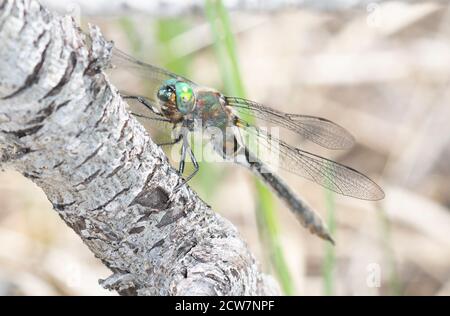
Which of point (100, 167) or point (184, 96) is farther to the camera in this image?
point (184, 96)

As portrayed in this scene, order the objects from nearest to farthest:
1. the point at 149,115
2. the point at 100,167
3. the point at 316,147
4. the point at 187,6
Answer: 1. the point at 100,167
2. the point at 149,115
3. the point at 187,6
4. the point at 316,147

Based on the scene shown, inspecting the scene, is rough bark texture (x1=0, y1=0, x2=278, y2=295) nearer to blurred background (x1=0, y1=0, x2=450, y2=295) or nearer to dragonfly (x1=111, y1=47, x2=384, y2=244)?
dragonfly (x1=111, y1=47, x2=384, y2=244)

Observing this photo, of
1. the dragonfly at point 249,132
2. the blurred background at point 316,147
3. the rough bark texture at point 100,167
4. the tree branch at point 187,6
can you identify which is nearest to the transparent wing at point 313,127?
the dragonfly at point 249,132

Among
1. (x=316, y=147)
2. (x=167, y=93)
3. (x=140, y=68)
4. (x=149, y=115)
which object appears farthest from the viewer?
(x=316, y=147)

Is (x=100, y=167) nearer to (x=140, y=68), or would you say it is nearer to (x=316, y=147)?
(x=140, y=68)

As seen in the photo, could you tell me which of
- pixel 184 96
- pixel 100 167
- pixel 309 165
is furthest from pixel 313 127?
pixel 100 167

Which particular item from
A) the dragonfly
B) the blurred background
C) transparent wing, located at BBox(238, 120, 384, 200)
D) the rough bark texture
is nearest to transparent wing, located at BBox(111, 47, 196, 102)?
the dragonfly

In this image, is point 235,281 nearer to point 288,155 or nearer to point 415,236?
point 288,155
